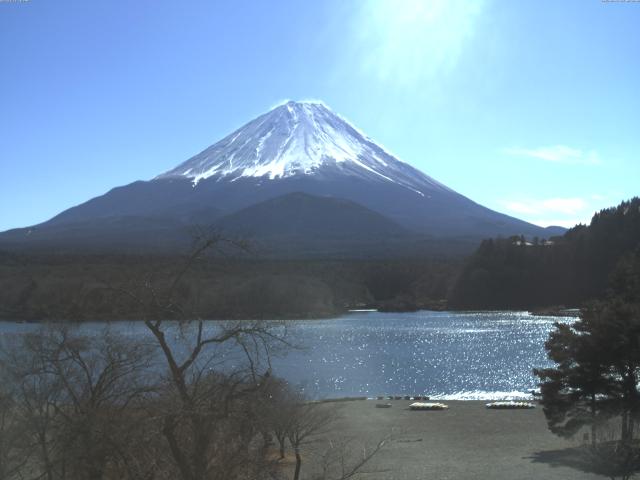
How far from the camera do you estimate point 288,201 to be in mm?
115438

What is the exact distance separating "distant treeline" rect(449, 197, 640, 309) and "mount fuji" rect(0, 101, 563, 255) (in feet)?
81.6

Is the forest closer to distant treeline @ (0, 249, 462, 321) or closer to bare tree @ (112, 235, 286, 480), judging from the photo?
distant treeline @ (0, 249, 462, 321)

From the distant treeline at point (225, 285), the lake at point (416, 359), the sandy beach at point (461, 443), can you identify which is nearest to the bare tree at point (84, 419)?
the distant treeline at point (225, 285)

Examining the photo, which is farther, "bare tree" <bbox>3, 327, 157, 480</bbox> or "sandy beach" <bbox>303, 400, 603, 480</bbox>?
"sandy beach" <bbox>303, 400, 603, 480</bbox>

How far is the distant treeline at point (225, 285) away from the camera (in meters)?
7.00

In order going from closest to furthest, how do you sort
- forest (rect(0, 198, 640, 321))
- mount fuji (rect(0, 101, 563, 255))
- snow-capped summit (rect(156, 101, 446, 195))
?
forest (rect(0, 198, 640, 321)) → mount fuji (rect(0, 101, 563, 255)) → snow-capped summit (rect(156, 101, 446, 195))

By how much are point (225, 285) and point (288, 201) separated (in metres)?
84.2

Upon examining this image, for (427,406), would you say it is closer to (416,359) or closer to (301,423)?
(301,423)

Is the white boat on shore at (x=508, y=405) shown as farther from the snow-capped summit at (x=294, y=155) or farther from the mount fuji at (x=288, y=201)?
the snow-capped summit at (x=294, y=155)

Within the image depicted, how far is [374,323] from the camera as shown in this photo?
59000 mm

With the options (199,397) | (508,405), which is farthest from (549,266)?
(199,397)

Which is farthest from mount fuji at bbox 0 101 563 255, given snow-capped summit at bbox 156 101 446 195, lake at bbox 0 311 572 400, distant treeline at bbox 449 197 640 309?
lake at bbox 0 311 572 400

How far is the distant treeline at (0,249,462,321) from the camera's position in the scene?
6996 millimetres

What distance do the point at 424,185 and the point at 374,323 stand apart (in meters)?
82.7
